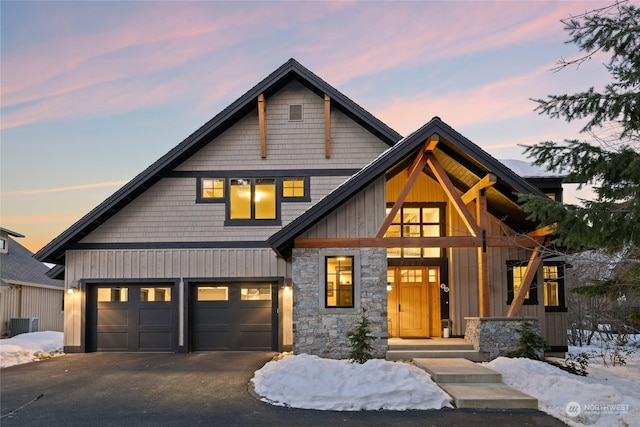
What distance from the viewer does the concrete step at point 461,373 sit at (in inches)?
355

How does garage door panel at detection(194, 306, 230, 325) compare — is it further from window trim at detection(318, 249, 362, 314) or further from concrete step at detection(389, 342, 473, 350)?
concrete step at detection(389, 342, 473, 350)

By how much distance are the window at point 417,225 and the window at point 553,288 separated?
2996 millimetres

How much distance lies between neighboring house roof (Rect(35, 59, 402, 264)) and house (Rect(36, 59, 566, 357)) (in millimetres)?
41

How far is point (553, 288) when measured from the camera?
44.8 ft

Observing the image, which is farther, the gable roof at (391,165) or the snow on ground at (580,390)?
the gable roof at (391,165)

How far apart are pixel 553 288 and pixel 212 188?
33.8 feet

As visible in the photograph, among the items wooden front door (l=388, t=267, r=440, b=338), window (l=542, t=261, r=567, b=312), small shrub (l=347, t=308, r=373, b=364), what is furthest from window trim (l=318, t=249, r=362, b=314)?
window (l=542, t=261, r=567, b=312)

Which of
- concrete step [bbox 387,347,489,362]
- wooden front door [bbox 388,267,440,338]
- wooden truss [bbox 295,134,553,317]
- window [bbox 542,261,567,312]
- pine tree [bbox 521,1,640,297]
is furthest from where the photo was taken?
wooden front door [bbox 388,267,440,338]

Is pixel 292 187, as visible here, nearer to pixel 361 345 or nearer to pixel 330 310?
pixel 330 310

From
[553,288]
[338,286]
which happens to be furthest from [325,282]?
[553,288]

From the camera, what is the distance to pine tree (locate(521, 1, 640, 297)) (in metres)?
6.69

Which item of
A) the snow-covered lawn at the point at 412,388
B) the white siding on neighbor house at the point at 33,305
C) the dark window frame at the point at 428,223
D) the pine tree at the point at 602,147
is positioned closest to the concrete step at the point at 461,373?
the snow-covered lawn at the point at 412,388

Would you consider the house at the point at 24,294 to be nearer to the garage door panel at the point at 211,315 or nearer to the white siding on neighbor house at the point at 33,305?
the white siding on neighbor house at the point at 33,305

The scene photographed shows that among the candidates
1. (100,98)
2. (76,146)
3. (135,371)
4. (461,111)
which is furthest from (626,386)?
(461,111)
